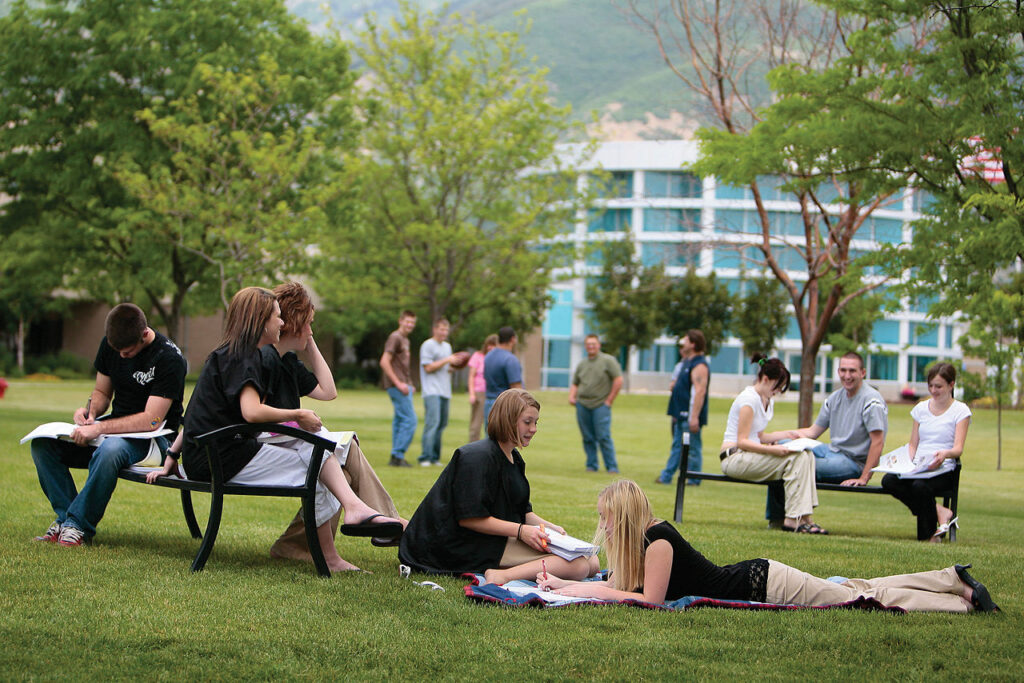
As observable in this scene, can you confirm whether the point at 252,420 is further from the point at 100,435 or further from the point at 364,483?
the point at 100,435

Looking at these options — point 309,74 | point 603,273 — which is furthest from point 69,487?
point 603,273

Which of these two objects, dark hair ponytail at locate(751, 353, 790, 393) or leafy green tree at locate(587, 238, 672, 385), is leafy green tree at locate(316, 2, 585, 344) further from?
dark hair ponytail at locate(751, 353, 790, 393)

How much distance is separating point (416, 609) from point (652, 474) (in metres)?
11.0

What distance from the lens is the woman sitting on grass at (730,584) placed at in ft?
18.0

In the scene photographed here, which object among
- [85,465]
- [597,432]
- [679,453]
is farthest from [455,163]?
[85,465]

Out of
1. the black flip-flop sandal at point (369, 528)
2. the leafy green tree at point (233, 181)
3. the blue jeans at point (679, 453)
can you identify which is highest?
the leafy green tree at point (233, 181)

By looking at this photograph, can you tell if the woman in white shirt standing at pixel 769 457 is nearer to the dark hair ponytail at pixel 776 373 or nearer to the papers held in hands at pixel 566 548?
the dark hair ponytail at pixel 776 373

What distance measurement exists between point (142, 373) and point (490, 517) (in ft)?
8.62

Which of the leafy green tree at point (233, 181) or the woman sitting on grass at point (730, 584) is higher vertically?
the leafy green tree at point (233, 181)

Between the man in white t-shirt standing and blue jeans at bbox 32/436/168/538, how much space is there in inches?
299

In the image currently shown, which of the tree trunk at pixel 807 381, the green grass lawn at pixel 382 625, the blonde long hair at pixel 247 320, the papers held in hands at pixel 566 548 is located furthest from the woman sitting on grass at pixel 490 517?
the tree trunk at pixel 807 381

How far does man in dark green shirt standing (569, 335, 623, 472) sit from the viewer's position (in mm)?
15484

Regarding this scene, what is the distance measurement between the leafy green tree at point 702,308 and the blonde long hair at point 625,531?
47.4 metres

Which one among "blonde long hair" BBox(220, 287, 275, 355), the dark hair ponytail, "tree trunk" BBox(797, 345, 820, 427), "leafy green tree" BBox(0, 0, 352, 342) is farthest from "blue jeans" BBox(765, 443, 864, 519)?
"tree trunk" BBox(797, 345, 820, 427)
